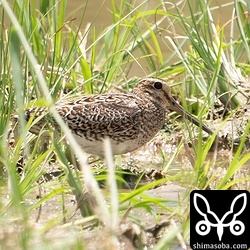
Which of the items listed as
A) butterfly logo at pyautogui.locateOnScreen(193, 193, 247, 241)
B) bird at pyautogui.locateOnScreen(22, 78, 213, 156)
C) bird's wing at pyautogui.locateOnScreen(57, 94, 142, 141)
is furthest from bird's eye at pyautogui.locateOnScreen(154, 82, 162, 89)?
butterfly logo at pyautogui.locateOnScreen(193, 193, 247, 241)

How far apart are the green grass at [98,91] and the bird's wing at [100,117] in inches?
5.8

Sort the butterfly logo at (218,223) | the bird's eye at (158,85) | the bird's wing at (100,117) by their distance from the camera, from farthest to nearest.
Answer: the bird's eye at (158,85) < the bird's wing at (100,117) < the butterfly logo at (218,223)

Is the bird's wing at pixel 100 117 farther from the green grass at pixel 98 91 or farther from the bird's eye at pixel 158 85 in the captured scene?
the bird's eye at pixel 158 85

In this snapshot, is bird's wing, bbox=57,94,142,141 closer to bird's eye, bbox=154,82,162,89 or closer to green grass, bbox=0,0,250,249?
green grass, bbox=0,0,250,249

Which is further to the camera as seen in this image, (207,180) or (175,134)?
(175,134)

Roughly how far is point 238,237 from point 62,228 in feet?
2.69

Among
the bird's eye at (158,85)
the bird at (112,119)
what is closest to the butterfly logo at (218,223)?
the bird at (112,119)

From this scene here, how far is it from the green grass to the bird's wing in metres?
0.15

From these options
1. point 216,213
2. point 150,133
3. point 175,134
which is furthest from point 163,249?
point 175,134

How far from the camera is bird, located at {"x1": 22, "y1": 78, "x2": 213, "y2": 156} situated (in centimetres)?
652

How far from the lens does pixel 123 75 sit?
755 centimetres

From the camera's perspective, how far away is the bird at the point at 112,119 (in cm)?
652

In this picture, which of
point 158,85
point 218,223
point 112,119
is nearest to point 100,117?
point 112,119

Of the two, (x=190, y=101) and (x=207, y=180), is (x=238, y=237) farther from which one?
(x=190, y=101)
